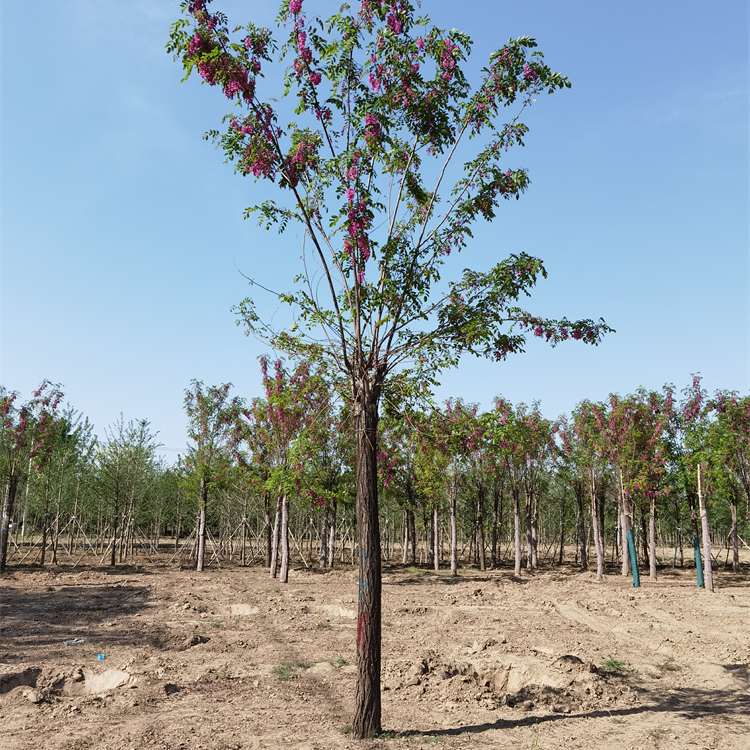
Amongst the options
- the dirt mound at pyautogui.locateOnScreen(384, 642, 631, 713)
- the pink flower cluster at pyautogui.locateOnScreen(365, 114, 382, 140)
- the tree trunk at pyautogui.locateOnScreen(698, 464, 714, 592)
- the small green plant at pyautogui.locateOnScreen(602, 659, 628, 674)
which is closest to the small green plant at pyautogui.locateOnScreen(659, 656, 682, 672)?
the small green plant at pyautogui.locateOnScreen(602, 659, 628, 674)

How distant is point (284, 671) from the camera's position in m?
9.69

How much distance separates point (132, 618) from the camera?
48.8 feet

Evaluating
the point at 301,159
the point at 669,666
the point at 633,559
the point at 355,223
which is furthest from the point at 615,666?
the point at 633,559

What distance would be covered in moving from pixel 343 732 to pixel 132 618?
33.1 ft

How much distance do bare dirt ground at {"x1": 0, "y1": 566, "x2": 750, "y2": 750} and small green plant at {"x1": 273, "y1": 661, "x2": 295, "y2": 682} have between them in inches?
2.1

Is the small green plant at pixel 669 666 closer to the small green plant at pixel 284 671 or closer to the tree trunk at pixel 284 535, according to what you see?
the small green plant at pixel 284 671

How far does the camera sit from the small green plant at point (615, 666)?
10.1 metres

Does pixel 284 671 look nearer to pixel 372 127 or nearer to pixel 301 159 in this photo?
pixel 301 159

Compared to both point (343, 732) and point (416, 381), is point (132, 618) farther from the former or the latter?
point (416, 381)

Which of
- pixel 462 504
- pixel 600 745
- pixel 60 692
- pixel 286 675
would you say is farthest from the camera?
pixel 462 504

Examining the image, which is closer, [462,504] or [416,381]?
[416,381]

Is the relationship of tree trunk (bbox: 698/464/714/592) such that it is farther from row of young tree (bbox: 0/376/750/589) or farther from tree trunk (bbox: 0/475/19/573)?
tree trunk (bbox: 0/475/19/573)

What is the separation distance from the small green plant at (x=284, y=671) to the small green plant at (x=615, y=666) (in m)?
5.58

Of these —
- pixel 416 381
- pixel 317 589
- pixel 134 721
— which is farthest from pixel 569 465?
pixel 134 721
